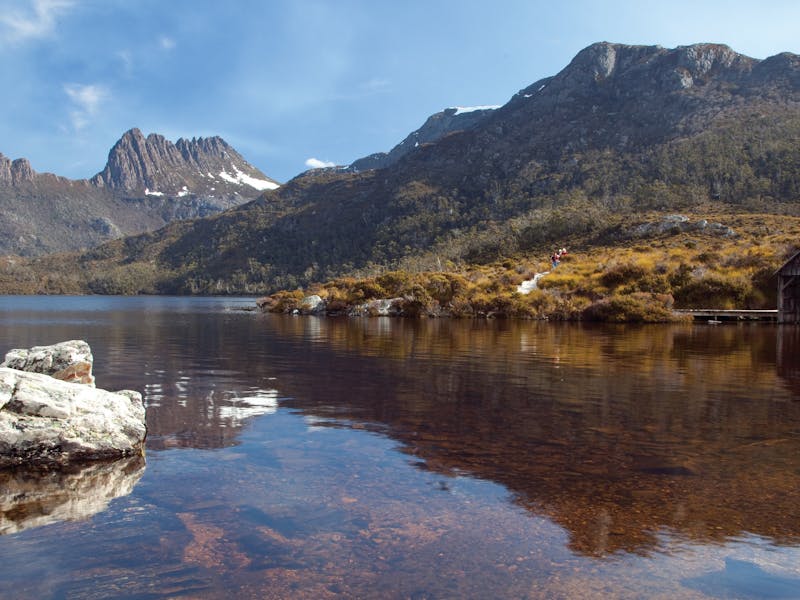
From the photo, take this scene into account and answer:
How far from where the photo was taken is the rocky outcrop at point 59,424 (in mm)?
9062

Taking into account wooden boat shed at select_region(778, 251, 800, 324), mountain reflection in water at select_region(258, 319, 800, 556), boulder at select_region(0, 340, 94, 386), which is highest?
wooden boat shed at select_region(778, 251, 800, 324)

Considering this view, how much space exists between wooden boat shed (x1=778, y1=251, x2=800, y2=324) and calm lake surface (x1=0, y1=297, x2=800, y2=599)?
34.5 metres

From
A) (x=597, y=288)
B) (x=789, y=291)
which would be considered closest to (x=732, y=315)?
(x=789, y=291)

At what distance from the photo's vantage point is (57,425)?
9367 millimetres

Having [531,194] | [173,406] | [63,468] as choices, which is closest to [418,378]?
[173,406]

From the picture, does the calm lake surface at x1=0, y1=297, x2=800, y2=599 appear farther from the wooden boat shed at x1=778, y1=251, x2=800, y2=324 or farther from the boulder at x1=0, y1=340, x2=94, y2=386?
the wooden boat shed at x1=778, y1=251, x2=800, y2=324

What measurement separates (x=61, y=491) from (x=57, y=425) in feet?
5.57

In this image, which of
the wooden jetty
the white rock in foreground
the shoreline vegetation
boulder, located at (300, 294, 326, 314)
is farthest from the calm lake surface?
boulder, located at (300, 294, 326, 314)

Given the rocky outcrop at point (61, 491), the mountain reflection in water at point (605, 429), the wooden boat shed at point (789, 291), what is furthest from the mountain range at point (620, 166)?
the rocky outcrop at point (61, 491)

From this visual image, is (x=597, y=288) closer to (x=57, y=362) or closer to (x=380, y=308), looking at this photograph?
(x=380, y=308)

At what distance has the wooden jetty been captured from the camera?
157 feet

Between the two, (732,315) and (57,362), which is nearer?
(57,362)

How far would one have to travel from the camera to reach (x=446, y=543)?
6.35 metres

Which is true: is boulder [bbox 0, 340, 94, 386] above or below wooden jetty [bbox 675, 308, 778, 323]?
below
